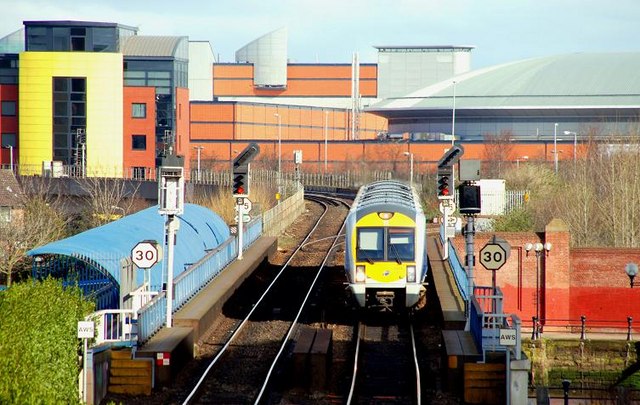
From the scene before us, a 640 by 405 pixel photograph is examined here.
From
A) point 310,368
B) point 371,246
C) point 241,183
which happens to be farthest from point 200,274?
point 310,368

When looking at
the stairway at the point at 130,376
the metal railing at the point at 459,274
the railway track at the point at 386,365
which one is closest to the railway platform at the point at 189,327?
the stairway at the point at 130,376

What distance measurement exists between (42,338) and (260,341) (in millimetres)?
7868

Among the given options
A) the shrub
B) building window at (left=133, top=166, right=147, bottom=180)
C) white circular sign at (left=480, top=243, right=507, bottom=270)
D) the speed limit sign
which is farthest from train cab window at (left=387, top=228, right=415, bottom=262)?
building window at (left=133, top=166, right=147, bottom=180)

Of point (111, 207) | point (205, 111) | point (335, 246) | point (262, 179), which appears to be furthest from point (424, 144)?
point (335, 246)

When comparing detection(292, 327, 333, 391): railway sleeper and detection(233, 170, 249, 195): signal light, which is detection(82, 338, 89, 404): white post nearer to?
detection(292, 327, 333, 391): railway sleeper

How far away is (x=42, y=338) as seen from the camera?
1669 cm

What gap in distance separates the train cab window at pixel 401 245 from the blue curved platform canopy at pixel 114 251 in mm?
4894

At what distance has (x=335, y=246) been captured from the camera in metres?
41.5

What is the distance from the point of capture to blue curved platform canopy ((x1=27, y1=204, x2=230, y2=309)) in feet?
83.4

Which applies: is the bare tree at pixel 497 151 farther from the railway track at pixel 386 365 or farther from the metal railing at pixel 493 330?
the metal railing at pixel 493 330

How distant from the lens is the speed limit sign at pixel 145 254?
835 inches

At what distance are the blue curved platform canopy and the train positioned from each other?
4213 mm

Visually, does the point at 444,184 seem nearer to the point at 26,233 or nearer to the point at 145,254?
the point at 145,254

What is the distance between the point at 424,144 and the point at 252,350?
77691mm
